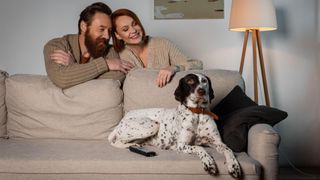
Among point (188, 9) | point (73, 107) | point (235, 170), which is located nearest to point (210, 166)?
point (235, 170)

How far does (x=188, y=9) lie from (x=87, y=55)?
1.26m

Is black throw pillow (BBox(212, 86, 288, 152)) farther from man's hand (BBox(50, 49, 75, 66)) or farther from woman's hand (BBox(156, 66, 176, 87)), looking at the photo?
man's hand (BBox(50, 49, 75, 66))

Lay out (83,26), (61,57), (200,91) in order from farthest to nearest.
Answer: (83,26)
(61,57)
(200,91)

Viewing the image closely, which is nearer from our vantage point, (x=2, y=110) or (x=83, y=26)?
(x=2, y=110)

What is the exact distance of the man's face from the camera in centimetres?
285

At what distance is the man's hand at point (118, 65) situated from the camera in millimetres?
2721

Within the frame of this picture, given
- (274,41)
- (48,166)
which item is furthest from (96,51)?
(274,41)

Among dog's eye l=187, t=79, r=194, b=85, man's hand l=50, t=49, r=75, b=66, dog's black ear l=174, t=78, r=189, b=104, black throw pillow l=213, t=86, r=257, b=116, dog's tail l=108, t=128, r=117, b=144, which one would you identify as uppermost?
man's hand l=50, t=49, r=75, b=66

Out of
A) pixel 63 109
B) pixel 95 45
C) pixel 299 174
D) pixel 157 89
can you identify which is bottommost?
pixel 299 174

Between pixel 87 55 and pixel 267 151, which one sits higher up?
pixel 87 55

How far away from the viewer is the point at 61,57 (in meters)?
2.67

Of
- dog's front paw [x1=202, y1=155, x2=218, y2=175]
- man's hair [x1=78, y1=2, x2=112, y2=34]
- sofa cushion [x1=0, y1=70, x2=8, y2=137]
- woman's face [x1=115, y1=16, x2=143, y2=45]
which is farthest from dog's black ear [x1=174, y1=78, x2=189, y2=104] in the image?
sofa cushion [x1=0, y1=70, x2=8, y2=137]

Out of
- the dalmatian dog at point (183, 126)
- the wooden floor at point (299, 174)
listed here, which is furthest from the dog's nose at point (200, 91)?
the wooden floor at point (299, 174)

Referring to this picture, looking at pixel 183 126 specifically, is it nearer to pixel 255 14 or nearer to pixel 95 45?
pixel 95 45
